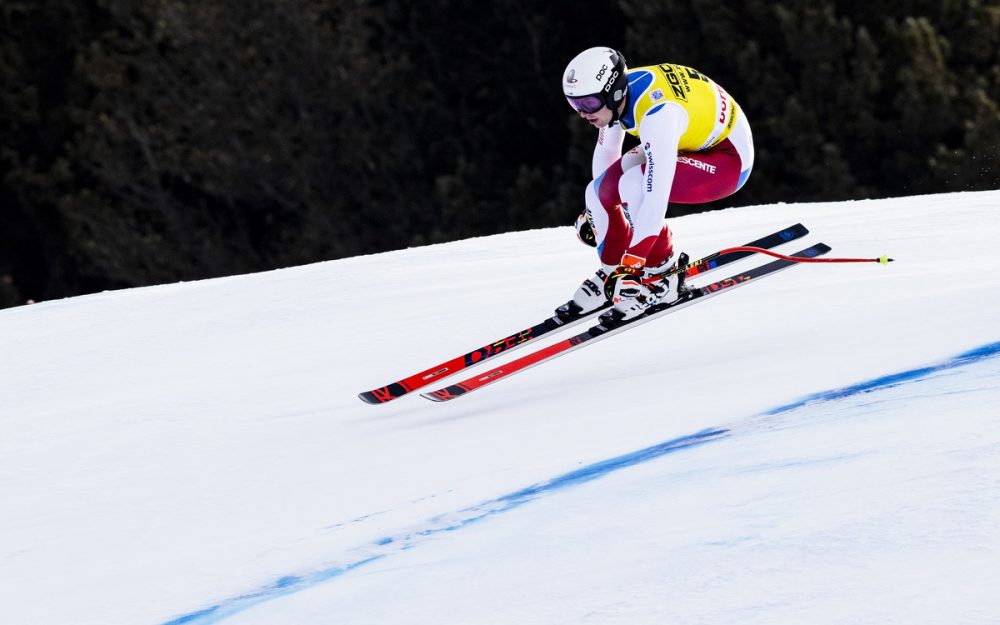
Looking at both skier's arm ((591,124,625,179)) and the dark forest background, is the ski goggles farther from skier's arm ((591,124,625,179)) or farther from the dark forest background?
the dark forest background

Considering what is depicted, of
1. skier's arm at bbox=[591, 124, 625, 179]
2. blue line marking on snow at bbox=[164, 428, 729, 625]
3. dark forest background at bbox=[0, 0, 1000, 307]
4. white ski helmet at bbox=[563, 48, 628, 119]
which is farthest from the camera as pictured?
dark forest background at bbox=[0, 0, 1000, 307]

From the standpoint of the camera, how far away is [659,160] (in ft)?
18.9

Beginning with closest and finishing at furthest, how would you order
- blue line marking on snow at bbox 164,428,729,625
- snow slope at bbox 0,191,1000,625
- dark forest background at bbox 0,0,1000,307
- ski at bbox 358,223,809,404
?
1. snow slope at bbox 0,191,1000,625
2. blue line marking on snow at bbox 164,428,729,625
3. ski at bbox 358,223,809,404
4. dark forest background at bbox 0,0,1000,307

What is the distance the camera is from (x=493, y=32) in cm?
2144

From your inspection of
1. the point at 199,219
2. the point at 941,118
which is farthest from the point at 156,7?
the point at 941,118

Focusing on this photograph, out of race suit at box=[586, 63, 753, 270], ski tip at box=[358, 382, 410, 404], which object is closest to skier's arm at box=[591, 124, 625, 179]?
race suit at box=[586, 63, 753, 270]

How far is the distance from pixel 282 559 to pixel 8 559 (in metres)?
0.99

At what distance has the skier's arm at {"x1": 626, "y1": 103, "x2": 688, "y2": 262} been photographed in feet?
18.9

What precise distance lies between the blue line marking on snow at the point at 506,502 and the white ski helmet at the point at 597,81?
1526 mm

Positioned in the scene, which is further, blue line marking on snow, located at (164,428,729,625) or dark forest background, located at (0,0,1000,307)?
dark forest background, located at (0,0,1000,307)

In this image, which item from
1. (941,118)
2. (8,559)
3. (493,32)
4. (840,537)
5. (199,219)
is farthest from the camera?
(199,219)

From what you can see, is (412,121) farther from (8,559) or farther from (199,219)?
(8,559)

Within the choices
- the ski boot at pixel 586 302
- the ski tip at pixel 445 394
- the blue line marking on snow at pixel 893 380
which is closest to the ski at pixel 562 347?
the ski tip at pixel 445 394

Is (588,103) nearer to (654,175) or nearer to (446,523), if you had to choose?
(654,175)
